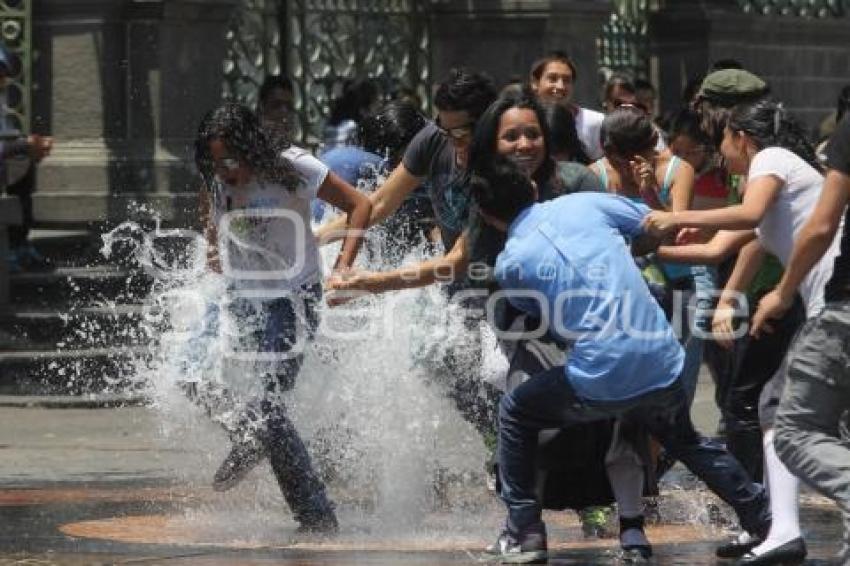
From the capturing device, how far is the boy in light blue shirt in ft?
27.5

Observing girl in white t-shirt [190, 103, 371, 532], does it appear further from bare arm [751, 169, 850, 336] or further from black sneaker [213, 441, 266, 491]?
bare arm [751, 169, 850, 336]

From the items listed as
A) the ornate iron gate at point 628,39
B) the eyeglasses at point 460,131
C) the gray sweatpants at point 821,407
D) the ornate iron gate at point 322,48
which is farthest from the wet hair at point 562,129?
the ornate iron gate at point 628,39

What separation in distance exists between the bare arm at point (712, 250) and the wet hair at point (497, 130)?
58cm

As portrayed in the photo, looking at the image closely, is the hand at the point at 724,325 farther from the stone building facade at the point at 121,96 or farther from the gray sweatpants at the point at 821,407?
the stone building facade at the point at 121,96

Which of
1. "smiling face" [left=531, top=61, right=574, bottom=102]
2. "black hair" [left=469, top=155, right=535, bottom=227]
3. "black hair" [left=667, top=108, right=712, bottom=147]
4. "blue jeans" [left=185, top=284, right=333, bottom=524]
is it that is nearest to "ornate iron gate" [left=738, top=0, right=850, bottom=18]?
"smiling face" [left=531, top=61, right=574, bottom=102]

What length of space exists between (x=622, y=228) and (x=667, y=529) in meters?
1.83

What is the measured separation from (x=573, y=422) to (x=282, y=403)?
5.14ft

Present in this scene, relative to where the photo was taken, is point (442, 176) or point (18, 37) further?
point (18, 37)

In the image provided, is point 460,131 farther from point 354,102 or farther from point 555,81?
point 354,102

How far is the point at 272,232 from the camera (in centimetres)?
977

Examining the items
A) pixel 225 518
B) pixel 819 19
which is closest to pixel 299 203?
pixel 225 518

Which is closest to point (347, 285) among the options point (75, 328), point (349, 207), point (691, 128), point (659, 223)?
point (349, 207)

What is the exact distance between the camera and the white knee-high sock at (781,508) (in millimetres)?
8609

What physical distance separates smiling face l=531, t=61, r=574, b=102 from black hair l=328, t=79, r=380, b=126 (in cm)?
470
